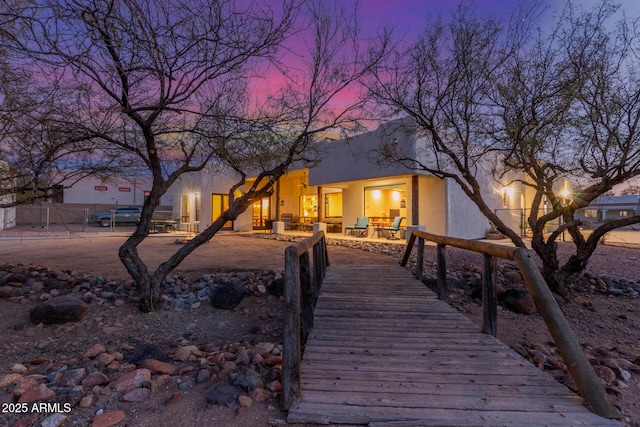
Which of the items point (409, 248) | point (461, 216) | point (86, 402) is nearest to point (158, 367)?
point (86, 402)

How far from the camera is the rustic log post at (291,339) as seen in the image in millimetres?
2043

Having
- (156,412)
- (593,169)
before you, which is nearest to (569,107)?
(593,169)

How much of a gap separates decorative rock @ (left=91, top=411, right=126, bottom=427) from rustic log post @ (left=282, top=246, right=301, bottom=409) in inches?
37.8

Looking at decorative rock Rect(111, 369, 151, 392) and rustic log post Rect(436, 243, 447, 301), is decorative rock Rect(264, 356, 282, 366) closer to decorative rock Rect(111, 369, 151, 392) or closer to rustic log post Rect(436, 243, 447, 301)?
decorative rock Rect(111, 369, 151, 392)

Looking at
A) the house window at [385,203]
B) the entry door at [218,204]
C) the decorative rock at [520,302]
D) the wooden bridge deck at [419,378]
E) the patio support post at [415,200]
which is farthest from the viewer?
the entry door at [218,204]

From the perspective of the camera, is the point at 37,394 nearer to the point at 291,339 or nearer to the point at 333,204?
the point at 291,339

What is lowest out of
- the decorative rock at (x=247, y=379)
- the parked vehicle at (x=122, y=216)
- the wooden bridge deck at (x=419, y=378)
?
the decorative rock at (x=247, y=379)

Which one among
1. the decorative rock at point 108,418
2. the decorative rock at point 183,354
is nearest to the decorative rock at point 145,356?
the decorative rock at point 183,354

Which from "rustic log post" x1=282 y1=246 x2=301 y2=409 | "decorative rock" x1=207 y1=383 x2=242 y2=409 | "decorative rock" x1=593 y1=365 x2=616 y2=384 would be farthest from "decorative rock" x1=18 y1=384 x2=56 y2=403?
"decorative rock" x1=593 y1=365 x2=616 y2=384

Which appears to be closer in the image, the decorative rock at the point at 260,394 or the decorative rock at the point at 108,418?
the decorative rock at the point at 108,418

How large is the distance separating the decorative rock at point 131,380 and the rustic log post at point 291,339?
1.08 metres

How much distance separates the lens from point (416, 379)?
90.2 inches

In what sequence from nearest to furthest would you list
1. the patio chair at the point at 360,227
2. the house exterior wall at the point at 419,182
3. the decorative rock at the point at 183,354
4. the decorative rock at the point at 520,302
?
1. the decorative rock at the point at 183,354
2. the decorative rock at the point at 520,302
3. the house exterior wall at the point at 419,182
4. the patio chair at the point at 360,227

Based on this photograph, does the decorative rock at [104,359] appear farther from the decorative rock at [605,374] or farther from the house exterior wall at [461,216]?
the house exterior wall at [461,216]
